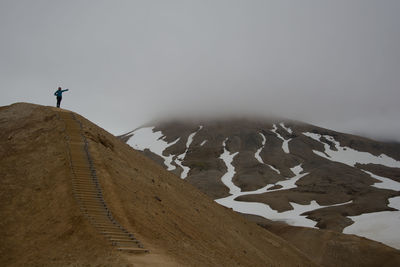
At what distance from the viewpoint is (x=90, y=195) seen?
16.0 m

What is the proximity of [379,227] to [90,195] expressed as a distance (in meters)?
60.5

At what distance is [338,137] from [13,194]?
162 metres

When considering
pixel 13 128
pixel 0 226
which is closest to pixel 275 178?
pixel 13 128

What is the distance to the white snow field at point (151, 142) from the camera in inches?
5187

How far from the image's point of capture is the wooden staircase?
501 inches

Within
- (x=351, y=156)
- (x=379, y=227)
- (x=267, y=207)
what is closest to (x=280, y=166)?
(x=351, y=156)

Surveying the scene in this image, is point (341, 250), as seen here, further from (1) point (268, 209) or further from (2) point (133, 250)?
(2) point (133, 250)

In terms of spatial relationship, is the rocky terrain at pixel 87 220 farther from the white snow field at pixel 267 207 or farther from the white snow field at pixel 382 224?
the white snow field at pixel 267 207

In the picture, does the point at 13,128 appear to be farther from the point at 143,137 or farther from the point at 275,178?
the point at 143,137

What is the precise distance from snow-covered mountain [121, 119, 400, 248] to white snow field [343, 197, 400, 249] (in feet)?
0.49

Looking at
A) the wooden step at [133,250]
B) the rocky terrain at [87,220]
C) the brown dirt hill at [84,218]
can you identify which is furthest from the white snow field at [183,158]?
the wooden step at [133,250]

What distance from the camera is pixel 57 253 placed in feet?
39.8

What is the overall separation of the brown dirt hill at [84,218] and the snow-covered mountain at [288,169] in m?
43.9

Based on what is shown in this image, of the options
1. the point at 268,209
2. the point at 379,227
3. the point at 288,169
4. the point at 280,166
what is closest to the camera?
the point at 379,227
